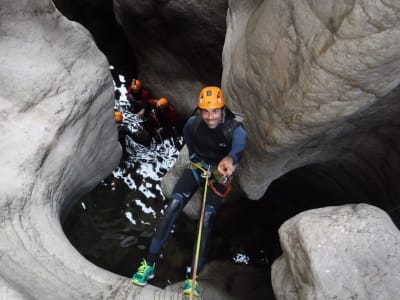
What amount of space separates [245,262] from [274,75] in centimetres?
351

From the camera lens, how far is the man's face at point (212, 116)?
11.9 feet

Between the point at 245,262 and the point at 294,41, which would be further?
the point at 245,262

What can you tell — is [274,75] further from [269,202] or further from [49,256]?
[269,202]

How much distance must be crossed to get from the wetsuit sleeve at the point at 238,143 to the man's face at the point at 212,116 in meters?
0.21

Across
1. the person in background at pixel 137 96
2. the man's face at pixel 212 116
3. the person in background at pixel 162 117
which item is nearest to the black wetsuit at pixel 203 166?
the man's face at pixel 212 116

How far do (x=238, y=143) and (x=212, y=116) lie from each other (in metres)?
0.37

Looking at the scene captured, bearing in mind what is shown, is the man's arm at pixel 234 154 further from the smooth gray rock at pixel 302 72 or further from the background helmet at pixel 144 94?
the background helmet at pixel 144 94

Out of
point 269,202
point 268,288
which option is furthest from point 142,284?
point 269,202

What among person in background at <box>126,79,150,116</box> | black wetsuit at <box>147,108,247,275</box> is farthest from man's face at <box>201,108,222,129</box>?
person in background at <box>126,79,150,116</box>

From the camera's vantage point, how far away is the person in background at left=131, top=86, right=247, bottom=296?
364 centimetres

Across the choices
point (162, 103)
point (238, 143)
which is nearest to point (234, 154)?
point (238, 143)

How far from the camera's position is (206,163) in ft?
13.8

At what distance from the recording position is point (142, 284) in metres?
3.86

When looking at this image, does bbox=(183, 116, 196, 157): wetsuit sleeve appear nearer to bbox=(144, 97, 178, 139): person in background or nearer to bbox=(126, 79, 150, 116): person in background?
bbox=(144, 97, 178, 139): person in background
